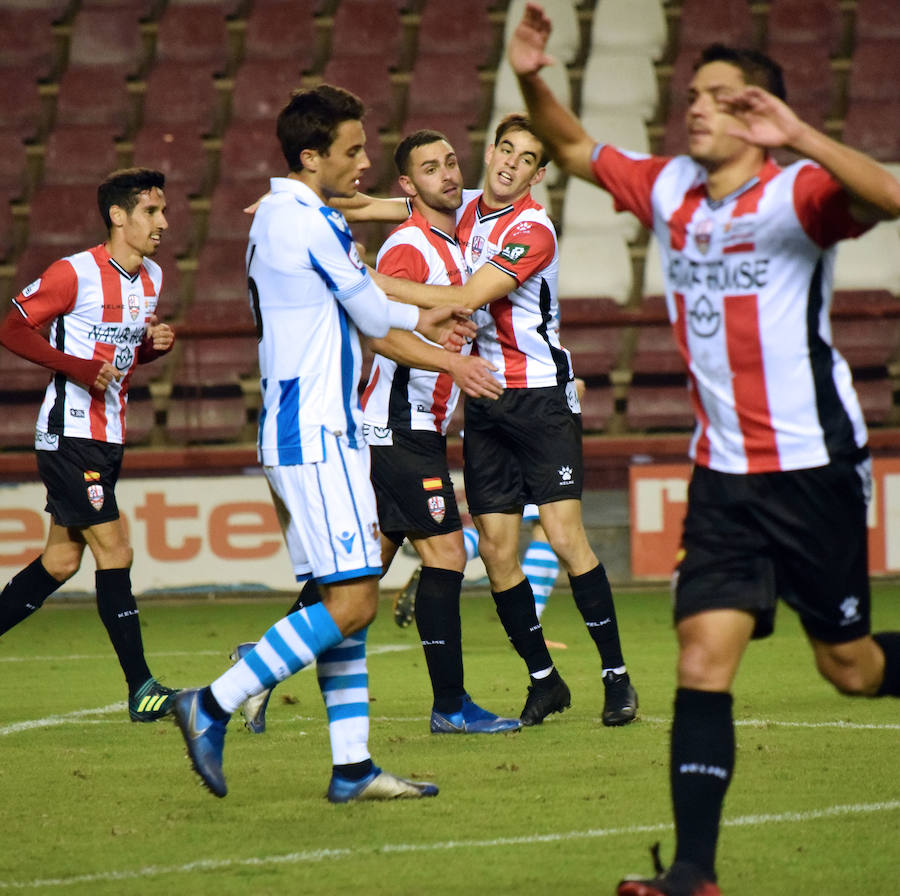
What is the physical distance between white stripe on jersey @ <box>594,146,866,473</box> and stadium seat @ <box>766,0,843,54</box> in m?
12.4

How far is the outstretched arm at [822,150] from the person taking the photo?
315 cm

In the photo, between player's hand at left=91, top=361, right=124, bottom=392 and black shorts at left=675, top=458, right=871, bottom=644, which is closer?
black shorts at left=675, top=458, right=871, bottom=644

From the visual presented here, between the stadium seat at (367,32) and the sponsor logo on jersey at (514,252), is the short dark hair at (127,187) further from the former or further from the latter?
the stadium seat at (367,32)

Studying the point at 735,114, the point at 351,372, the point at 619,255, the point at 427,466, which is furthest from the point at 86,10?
the point at 735,114

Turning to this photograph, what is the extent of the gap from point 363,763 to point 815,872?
1436mm

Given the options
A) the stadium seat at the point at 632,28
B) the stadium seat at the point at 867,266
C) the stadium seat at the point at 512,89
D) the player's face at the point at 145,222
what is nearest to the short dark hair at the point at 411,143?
the player's face at the point at 145,222

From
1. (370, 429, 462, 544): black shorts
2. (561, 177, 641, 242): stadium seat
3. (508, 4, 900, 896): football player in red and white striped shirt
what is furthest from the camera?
(561, 177, 641, 242): stadium seat

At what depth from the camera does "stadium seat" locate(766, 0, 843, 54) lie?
50.1 ft

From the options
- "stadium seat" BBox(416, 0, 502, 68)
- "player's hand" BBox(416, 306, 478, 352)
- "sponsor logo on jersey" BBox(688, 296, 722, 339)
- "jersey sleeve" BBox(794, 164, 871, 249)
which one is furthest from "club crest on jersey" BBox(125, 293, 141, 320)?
"stadium seat" BBox(416, 0, 502, 68)

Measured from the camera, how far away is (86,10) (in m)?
16.3

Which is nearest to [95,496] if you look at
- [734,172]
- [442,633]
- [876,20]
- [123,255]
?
[123,255]

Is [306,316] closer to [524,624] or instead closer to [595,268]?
[524,624]

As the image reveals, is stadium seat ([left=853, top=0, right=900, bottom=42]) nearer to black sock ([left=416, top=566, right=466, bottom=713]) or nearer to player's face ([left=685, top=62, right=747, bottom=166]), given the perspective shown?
black sock ([left=416, top=566, right=466, bottom=713])

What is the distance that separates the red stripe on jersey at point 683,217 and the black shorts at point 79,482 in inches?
138
